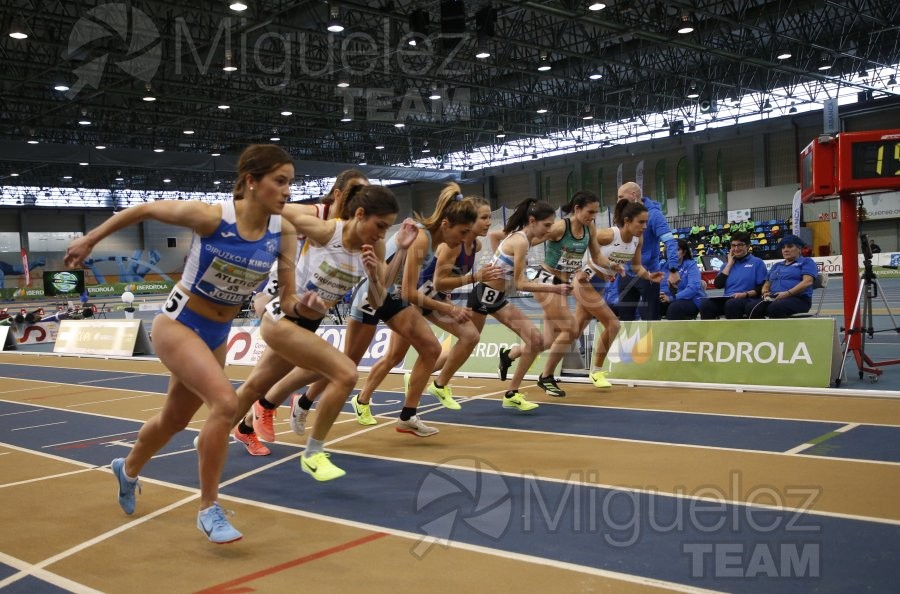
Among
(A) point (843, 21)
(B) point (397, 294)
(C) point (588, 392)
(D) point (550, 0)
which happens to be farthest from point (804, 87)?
(B) point (397, 294)

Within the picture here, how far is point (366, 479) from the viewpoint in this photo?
5266mm

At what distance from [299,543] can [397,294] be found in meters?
2.69

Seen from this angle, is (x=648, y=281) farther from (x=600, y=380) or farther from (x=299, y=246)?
(x=299, y=246)

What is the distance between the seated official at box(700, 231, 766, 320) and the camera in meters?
10.1

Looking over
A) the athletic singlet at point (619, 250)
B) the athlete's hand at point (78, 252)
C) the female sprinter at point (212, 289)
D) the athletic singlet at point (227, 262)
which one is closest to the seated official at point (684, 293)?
the athletic singlet at point (619, 250)

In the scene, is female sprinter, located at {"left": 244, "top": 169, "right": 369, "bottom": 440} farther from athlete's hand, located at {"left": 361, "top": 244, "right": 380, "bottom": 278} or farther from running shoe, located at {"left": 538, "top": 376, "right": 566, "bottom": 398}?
running shoe, located at {"left": 538, "top": 376, "right": 566, "bottom": 398}

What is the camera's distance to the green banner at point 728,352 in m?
8.09

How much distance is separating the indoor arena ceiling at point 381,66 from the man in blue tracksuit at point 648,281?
936 cm

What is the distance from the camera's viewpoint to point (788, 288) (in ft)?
32.6

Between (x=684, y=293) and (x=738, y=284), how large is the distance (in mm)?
710

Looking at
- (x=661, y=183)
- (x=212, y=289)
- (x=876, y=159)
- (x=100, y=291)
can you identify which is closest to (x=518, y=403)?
(x=212, y=289)

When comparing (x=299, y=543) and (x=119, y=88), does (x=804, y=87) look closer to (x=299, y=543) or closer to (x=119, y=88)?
(x=119, y=88)

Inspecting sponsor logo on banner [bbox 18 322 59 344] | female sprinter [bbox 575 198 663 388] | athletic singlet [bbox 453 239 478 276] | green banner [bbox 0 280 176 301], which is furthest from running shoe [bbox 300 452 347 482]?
green banner [bbox 0 280 176 301]

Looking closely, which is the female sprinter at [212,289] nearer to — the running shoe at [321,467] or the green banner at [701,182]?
the running shoe at [321,467]
